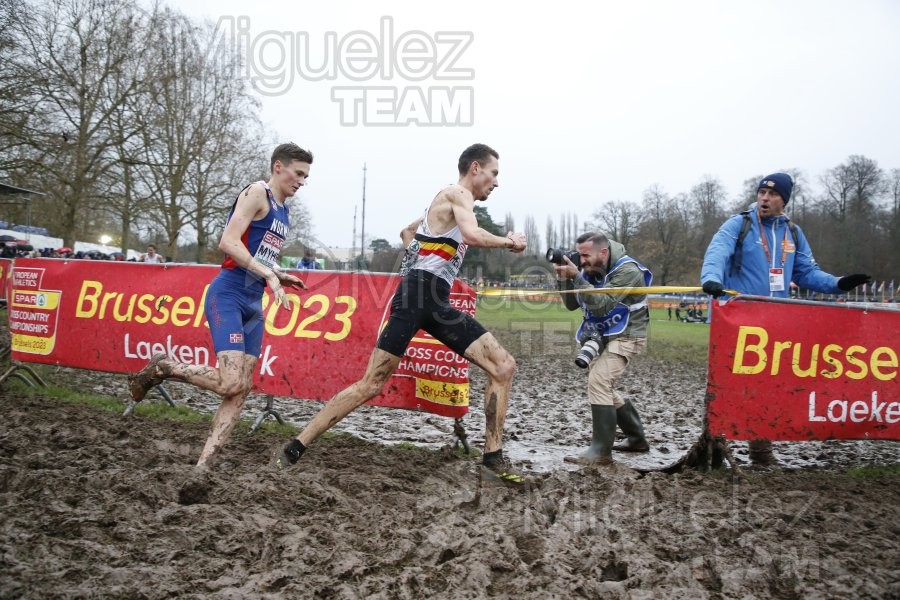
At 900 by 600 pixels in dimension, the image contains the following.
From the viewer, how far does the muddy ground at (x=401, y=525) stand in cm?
262

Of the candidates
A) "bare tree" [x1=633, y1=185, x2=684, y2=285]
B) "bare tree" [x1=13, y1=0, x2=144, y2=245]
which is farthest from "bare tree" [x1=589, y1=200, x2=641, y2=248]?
"bare tree" [x1=13, y1=0, x2=144, y2=245]

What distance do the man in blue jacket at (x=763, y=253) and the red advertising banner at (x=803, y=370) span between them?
12.1 inches

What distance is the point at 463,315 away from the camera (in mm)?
4480

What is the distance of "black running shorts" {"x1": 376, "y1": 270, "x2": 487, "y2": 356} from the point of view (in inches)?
169

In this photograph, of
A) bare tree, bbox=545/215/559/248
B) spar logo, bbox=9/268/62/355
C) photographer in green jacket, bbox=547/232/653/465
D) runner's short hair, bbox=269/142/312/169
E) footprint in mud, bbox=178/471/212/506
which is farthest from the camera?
bare tree, bbox=545/215/559/248

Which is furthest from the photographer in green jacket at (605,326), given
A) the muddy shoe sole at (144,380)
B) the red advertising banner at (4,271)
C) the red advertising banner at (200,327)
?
the red advertising banner at (4,271)

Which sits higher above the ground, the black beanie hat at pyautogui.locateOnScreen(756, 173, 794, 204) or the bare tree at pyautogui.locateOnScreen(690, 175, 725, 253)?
the bare tree at pyautogui.locateOnScreen(690, 175, 725, 253)

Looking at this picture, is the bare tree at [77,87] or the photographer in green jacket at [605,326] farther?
the bare tree at [77,87]

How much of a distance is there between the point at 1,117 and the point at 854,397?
24493 millimetres

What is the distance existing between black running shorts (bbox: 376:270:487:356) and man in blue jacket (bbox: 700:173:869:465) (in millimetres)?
2508

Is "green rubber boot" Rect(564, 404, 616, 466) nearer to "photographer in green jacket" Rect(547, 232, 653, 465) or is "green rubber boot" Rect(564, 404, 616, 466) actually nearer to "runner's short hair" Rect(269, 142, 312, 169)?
"photographer in green jacket" Rect(547, 232, 653, 465)

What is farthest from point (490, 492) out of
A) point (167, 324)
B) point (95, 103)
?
point (95, 103)

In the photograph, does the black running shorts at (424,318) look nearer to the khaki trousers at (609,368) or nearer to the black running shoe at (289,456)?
the black running shoe at (289,456)

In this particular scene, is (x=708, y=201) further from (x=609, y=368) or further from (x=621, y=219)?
(x=609, y=368)
